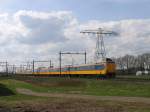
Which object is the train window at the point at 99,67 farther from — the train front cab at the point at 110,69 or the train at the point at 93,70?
the train front cab at the point at 110,69

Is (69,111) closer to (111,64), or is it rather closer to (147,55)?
(111,64)

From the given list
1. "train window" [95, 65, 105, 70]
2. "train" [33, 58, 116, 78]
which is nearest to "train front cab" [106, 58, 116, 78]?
"train" [33, 58, 116, 78]

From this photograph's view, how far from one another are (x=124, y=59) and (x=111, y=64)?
90.2 m

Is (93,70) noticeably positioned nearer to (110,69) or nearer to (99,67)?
(99,67)

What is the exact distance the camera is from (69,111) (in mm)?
18406

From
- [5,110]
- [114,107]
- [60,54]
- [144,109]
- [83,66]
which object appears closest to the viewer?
[144,109]

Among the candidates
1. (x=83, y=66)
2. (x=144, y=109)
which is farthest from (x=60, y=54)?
(x=144, y=109)

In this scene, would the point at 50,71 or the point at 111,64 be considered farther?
the point at 50,71

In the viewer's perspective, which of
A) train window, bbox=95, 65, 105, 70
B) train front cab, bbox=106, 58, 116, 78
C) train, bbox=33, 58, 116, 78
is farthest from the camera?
train window, bbox=95, 65, 105, 70

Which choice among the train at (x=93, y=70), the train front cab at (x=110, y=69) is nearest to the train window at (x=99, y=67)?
the train at (x=93, y=70)

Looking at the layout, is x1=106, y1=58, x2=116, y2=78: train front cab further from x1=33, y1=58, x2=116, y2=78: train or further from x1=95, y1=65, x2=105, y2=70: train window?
x1=95, y1=65, x2=105, y2=70: train window

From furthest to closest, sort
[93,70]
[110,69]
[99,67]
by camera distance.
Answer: [93,70] < [99,67] < [110,69]

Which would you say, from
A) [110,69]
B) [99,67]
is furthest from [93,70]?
[110,69]

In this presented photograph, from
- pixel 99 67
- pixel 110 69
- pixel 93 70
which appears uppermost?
pixel 99 67
